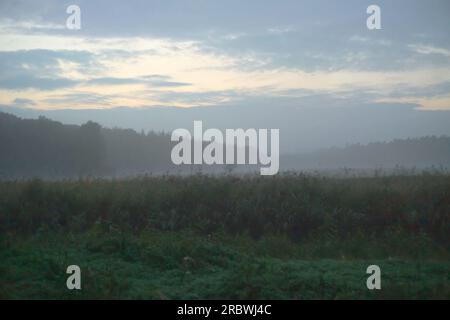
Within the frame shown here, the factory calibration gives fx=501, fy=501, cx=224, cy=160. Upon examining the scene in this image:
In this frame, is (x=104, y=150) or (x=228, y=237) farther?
(x=104, y=150)

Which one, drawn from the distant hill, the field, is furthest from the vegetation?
the field

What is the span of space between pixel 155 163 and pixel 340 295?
3162 cm

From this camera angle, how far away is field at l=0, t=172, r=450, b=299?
7641 mm

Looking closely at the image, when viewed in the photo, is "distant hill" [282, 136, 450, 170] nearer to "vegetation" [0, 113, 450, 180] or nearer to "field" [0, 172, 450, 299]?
"vegetation" [0, 113, 450, 180]

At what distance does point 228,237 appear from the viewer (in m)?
12.4

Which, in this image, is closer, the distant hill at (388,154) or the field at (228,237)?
the field at (228,237)

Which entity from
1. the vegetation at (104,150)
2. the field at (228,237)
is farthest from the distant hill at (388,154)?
the field at (228,237)

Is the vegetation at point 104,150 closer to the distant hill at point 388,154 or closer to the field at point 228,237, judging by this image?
the distant hill at point 388,154

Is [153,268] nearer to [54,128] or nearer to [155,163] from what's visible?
[155,163]

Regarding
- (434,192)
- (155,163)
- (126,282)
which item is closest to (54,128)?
(155,163)

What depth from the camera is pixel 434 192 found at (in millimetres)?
15055

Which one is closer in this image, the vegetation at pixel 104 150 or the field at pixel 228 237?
the field at pixel 228 237

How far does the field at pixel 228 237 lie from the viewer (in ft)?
25.1

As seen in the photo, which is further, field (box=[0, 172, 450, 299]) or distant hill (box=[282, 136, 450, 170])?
distant hill (box=[282, 136, 450, 170])
